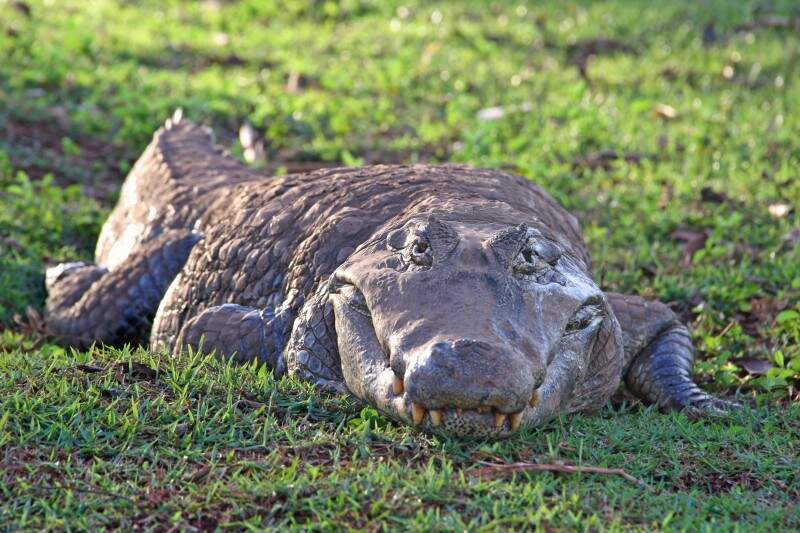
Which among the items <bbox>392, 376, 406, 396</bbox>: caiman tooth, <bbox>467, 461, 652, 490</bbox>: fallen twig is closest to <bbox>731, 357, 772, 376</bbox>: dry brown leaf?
<bbox>467, 461, 652, 490</bbox>: fallen twig

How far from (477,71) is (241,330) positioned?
207 inches

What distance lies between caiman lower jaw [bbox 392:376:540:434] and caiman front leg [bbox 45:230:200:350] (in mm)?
2355

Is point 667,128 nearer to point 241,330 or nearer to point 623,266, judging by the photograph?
point 623,266

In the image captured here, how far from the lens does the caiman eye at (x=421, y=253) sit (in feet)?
12.0

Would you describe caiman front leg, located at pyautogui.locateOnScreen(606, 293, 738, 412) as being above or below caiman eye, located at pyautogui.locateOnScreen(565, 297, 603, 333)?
below

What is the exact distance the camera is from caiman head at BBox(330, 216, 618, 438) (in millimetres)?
3170

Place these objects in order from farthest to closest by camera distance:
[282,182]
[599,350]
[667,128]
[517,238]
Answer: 1. [667,128]
2. [282,182]
3. [599,350]
4. [517,238]

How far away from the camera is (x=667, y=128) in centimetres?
761

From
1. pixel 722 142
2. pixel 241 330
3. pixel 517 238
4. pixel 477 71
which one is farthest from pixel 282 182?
pixel 477 71

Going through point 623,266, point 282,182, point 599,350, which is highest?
point 282,182

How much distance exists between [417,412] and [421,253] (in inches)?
25.4

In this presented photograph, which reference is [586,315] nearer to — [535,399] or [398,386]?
[535,399]

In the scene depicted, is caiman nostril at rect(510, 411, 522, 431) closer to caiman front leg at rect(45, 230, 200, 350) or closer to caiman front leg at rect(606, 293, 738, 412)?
caiman front leg at rect(606, 293, 738, 412)

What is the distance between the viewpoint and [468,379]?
10.2 feet
